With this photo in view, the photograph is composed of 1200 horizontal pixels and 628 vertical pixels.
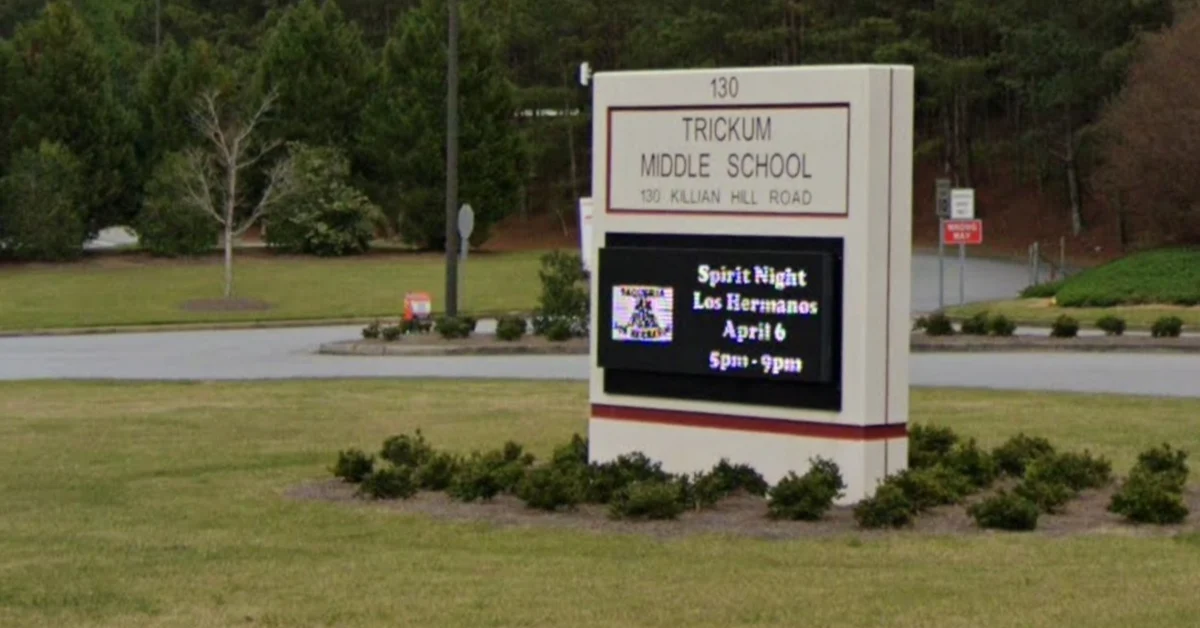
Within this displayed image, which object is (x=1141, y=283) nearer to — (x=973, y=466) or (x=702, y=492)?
(x=973, y=466)

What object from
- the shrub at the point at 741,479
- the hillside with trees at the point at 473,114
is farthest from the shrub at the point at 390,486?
the hillside with trees at the point at 473,114

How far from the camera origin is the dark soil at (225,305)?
47.1m

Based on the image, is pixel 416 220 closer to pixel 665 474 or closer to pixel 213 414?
pixel 213 414

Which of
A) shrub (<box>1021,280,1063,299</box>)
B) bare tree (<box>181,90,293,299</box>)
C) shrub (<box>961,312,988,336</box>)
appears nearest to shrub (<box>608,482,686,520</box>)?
shrub (<box>961,312,988,336</box>)

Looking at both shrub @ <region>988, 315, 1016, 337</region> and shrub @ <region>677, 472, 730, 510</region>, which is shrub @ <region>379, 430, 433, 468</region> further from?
Result: shrub @ <region>988, 315, 1016, 337</region>

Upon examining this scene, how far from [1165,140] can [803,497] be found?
41.0 meters

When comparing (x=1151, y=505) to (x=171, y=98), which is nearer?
(x=1151, y=505)

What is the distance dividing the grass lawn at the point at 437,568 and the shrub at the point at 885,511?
1.04 ft

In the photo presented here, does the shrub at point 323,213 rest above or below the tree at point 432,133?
below

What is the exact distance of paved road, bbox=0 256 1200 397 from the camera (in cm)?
2538

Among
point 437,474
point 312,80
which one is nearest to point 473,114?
point 312,80

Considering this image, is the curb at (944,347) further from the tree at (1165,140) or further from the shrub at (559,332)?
the tree at (1165,140)

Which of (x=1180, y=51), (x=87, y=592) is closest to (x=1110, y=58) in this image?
(x=1180, y=51)

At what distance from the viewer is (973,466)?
13.9 meters
